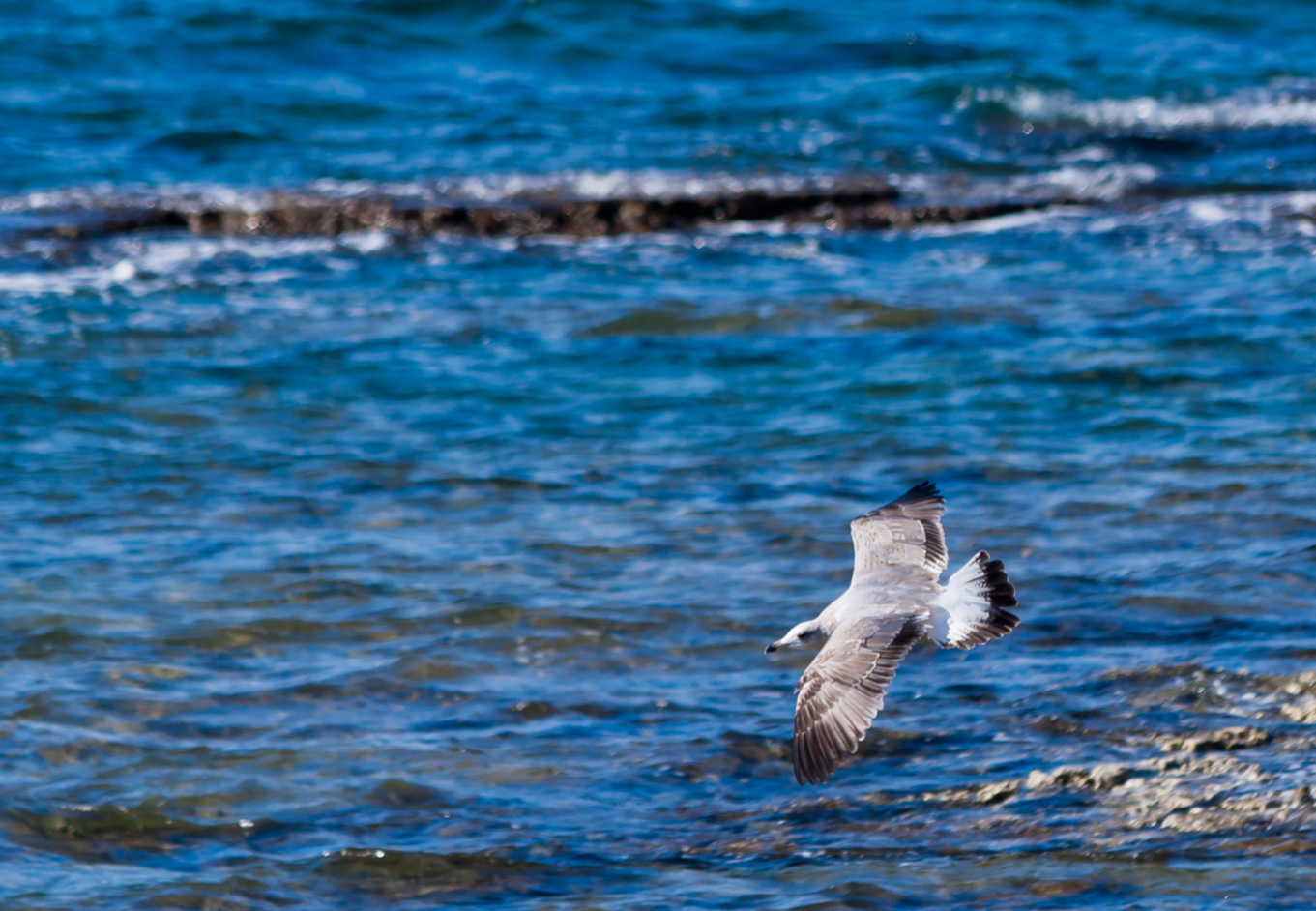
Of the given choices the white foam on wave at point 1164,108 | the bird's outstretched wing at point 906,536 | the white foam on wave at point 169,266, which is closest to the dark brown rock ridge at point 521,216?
the white foam on wave at point 169,266

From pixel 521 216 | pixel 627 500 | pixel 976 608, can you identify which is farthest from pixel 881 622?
pixel 521 216

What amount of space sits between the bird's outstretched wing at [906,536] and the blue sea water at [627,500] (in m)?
0.56

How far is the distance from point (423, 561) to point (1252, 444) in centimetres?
403

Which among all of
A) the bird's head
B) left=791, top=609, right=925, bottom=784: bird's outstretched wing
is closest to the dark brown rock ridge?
the bird's head

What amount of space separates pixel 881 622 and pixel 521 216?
834cm

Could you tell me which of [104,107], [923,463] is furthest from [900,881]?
[104,107]

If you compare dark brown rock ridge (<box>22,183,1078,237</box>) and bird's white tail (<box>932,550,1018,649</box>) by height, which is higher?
dark brown rock ridge (<box>22,183,1078,237</box>)

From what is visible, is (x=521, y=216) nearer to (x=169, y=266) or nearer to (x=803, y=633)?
(x=169, y=266)

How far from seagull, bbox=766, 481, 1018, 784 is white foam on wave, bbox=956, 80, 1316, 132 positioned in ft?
37.3

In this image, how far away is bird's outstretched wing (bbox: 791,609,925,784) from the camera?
15.0 feet

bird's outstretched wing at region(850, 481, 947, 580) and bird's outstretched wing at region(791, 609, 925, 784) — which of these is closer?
bird's outstretched wing at region(791, 609, 925, 784)

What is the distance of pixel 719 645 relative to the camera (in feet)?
21.2

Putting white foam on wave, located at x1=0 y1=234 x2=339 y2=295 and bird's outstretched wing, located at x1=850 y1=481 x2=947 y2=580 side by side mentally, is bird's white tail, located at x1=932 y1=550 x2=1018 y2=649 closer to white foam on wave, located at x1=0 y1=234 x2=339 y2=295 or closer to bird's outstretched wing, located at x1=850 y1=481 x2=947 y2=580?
bird's outstretched wing, located at x1=850 y1=481 x2=947 y2=580

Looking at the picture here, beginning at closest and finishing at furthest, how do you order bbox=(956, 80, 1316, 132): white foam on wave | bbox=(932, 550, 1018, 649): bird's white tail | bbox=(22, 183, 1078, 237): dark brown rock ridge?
1. bbox=(932, 550, 1018, 649): bird's white tail
2. bbox=(22, 183, 1078, 237): dark brown rock ridge
3. bbox=(956, 80, 1316, 132): white foam on wave
